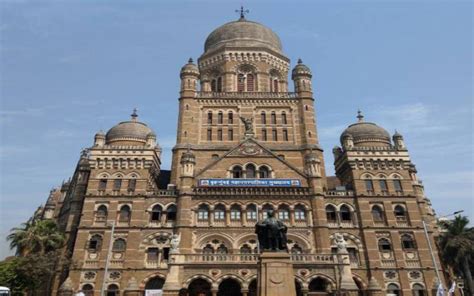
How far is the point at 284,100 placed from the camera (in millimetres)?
45750

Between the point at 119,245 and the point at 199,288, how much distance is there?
8838 mm

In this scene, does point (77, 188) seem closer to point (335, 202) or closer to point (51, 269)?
point (51, 269)

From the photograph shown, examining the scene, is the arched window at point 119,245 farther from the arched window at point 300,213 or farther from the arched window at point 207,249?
the arched window at point 300,213

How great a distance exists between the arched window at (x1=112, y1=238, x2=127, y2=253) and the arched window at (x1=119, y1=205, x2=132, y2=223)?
1888 mm

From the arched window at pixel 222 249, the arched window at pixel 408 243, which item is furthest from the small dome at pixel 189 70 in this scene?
the arched window at pixel 408 243

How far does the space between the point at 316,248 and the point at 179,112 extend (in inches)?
818

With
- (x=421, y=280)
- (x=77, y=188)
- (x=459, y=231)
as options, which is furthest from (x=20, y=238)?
(x=459, y=231)

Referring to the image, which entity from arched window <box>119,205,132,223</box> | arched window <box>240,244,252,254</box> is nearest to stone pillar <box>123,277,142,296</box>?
arched window <box>119,205,132,223</box>

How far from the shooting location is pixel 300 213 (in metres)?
37.7

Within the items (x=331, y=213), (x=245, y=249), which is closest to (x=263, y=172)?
(x=331, y=213)

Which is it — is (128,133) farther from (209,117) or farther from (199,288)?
(199,288)

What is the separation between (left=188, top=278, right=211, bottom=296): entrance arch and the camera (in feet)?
106

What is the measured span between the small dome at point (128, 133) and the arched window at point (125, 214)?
792 cm

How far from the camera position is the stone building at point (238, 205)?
32.7 m
